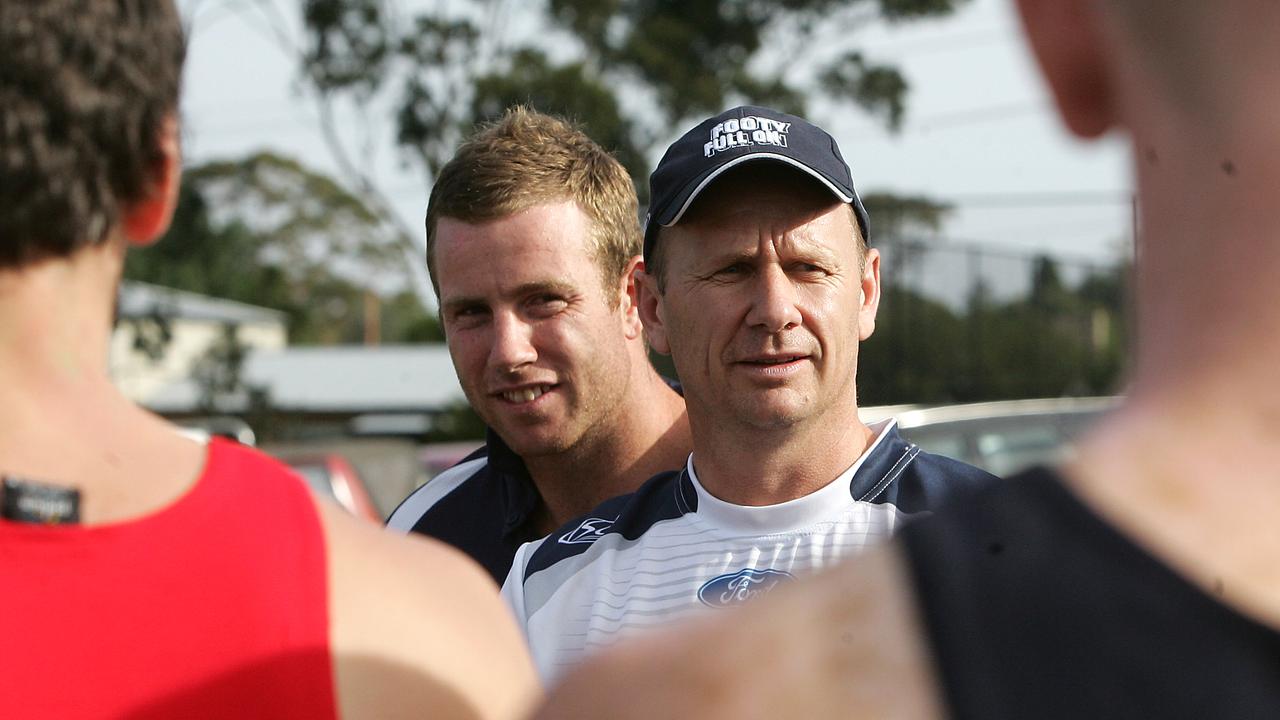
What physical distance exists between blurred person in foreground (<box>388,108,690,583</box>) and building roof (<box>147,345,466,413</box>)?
32618 millimetres

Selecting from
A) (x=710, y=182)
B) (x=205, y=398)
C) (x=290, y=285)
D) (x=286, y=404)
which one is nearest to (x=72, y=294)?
(x=710, y=182)

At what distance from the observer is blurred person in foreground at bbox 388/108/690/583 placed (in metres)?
3.31

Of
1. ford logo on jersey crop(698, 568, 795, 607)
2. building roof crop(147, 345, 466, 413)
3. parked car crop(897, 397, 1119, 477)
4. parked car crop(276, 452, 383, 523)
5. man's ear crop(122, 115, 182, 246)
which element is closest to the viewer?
man's ear crop(122, 115, 182, 246)

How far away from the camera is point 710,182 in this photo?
107 inches

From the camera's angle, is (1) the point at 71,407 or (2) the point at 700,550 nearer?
(1) the point at 71,407

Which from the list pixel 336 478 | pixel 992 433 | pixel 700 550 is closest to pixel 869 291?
pixel 700 550

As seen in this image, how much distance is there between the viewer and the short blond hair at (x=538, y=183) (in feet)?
10.9

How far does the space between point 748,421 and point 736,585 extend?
1.29ft

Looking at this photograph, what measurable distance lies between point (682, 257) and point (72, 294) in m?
1.69

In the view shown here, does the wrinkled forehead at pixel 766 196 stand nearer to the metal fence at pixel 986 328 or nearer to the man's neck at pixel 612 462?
the man's neck at pixel 612 462

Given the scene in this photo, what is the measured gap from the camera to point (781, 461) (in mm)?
2658

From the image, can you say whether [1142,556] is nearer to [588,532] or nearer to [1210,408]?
[1210,408]

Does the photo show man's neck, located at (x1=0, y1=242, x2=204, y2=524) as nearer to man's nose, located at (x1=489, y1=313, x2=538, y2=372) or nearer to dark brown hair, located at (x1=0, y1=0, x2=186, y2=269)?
dark brown hair, located at (x1=0, y1=0, x2=186, y2=269)

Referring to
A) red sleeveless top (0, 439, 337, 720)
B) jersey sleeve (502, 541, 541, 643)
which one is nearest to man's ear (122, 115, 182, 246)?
red sleeveless top (0, 439, 337, 720)
